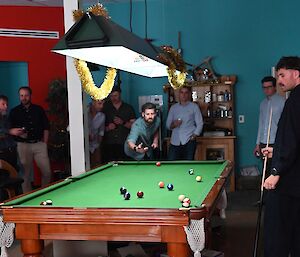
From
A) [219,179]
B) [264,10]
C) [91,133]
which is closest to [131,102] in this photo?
[91,133]

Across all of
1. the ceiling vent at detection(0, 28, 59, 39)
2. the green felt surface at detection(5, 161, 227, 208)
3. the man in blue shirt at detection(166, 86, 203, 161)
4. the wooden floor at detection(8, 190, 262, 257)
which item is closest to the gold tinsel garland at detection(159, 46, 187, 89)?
the green felt surface at detection(5, 161, 227, 208)

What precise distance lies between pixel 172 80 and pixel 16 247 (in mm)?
2168

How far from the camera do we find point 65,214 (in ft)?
8.66

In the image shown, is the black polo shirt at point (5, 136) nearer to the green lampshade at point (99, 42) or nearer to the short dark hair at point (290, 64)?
the green lampshade at point (99, 42)

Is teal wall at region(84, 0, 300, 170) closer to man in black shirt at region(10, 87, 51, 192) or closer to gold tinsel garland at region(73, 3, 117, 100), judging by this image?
man in black shirt at region(10, 87, 51, 192)

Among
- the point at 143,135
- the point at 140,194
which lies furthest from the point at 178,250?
the point at 143,135

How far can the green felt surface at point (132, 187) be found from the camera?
2.88 m

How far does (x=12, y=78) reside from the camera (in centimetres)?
754

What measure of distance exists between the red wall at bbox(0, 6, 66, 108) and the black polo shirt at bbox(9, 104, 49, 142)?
1090 millimetres

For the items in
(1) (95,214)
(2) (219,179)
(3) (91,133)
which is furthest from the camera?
(3) (91,133)

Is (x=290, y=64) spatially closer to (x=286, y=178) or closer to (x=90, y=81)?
(x=286, y=178)

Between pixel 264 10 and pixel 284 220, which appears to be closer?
pixel 284 220

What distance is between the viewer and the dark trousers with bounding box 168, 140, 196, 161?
637 cm

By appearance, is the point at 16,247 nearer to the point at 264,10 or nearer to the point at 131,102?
the point at 131,102
